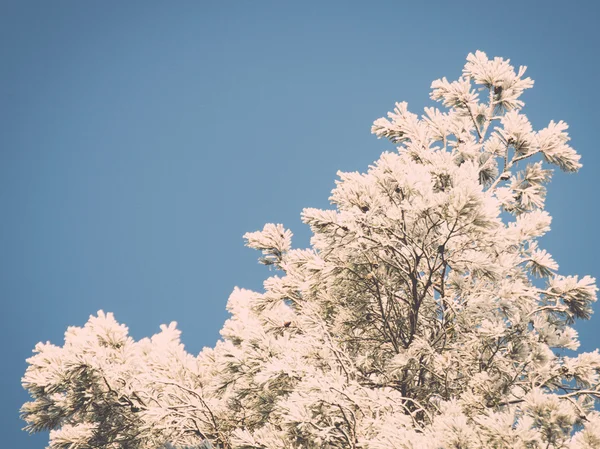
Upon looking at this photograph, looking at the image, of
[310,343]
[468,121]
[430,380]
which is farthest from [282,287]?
[468,121]

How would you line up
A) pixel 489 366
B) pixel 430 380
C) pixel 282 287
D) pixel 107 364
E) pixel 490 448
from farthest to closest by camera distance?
pixel 282 287, pixel 430 380, pixel 489 366, pixel 107 364, pixel 490 448

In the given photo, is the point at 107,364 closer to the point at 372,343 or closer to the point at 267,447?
the point at 267,447

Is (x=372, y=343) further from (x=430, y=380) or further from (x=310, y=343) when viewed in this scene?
(x=310, y=343)

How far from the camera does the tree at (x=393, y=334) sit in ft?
14.0

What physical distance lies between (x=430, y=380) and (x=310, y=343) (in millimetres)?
1609

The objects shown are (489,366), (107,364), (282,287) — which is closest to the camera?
(107,364)

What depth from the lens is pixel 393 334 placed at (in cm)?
562

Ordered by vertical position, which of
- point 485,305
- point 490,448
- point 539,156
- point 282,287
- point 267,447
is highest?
point 539,156

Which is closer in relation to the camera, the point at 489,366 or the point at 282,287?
the point at 489,366

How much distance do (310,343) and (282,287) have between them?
1.21m

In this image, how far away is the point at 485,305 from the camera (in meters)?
4.85

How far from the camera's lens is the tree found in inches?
168

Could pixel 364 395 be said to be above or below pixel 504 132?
below

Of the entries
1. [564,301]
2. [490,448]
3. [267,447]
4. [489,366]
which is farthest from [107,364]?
[564,301]
